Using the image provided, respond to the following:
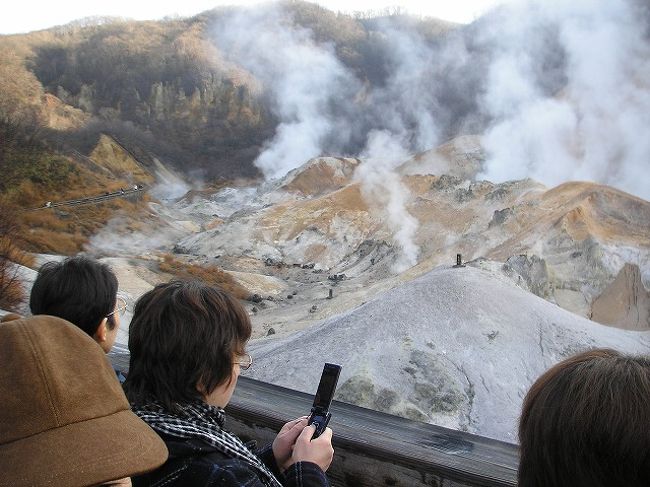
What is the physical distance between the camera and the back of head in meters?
0.98

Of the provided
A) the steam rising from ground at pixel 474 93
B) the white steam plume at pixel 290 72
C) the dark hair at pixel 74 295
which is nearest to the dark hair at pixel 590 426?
the dark hair at pixel 74 295

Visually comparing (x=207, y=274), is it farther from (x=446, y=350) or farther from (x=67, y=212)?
(x=446, y=350)

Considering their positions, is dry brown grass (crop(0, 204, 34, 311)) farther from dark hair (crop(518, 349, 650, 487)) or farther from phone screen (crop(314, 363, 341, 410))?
dark hair (crop(518, 349, 650, 487))

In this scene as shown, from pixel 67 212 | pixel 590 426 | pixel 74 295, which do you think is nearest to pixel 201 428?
pixel 590 426

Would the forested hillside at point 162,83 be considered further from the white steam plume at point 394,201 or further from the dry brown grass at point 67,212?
the white steam plume at point 394,201

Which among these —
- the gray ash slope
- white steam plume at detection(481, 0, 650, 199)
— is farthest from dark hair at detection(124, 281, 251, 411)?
white steam plume at detection(481, 0, 650, 199)

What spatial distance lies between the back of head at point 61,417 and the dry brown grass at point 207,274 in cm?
1773

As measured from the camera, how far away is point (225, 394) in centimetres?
153

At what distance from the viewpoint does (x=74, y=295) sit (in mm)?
2045

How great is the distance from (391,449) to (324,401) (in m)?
0.25

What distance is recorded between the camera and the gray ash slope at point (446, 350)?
5.36 metres

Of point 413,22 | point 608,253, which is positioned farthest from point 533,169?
point 413,22

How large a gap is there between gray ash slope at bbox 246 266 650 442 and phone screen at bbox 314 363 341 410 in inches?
143

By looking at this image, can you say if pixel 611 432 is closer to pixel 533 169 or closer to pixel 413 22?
pixel 533 169
